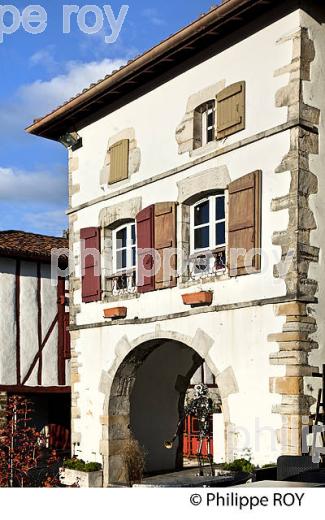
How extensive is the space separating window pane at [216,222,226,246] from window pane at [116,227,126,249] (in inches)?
84.3

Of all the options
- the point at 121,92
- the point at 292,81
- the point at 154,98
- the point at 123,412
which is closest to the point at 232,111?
the point at 292,81

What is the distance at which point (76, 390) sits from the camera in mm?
12227

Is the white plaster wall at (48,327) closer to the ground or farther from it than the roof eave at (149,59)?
closer to the ground

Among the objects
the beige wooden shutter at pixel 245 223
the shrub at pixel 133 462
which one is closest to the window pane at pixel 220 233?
the beige wooden shutter at pixel 245 223

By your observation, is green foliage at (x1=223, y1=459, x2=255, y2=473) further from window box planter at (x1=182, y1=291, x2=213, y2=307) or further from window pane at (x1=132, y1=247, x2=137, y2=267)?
window pane at (x1=132, y1=247, x2=137, y2=267)

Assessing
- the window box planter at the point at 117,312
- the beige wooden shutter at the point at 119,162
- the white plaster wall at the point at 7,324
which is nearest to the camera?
the window box planter at the point at 117,312

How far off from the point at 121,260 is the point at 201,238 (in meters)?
1.84

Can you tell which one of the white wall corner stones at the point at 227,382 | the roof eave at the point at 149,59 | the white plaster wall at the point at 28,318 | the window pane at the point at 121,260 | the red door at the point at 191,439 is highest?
the roof eave at the point at 149,59

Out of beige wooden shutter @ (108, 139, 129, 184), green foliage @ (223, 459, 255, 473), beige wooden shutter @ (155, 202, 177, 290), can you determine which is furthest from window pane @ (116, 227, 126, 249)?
green foliage @ (223, 459, 255, 473)

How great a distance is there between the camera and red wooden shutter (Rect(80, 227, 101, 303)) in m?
11.9

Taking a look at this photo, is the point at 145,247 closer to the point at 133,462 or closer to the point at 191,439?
the point at 133,462

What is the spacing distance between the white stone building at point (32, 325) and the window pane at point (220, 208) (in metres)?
5.48

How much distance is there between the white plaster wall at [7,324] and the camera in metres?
14.1

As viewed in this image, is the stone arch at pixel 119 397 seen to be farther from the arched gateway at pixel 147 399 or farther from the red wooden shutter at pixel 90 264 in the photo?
the red wooden shutter at pixel 90 264
